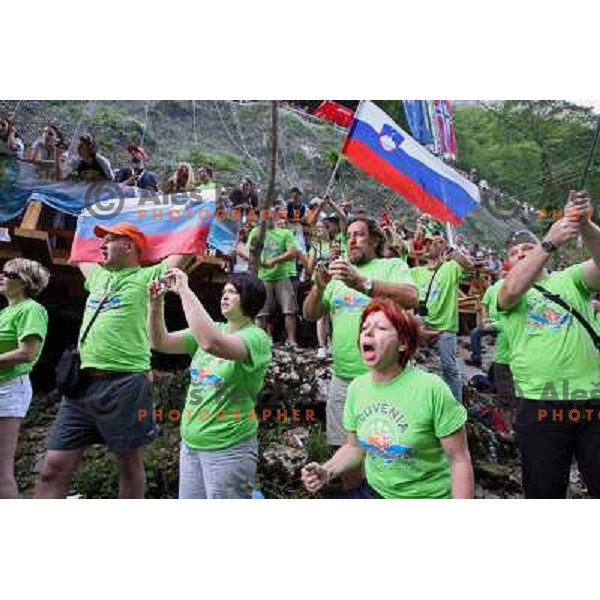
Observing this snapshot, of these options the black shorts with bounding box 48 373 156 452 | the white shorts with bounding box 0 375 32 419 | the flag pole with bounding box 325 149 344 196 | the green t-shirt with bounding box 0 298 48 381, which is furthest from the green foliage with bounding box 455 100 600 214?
the white shorts with bounding box 0 375 32 419

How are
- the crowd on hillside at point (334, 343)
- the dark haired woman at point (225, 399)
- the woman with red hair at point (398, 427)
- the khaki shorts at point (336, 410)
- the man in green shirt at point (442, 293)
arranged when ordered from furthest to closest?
the man in green shirt at point (442, 293)
the khaki shorts at point (336, 410)
the dark haired woman at point (225, 399)
the crowd on hillside at point (334, 343)
the woman with red hair at point (398, 427)

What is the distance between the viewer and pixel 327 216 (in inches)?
160

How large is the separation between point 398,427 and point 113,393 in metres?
1.62

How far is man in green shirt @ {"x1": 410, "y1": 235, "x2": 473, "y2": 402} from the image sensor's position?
13.0 feet

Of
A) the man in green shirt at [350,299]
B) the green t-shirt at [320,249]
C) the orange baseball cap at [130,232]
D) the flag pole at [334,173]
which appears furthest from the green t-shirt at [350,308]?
the orange baseball cap at [130,232]

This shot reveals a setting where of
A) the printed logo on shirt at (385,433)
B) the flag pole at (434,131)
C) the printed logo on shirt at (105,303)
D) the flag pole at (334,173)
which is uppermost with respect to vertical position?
the flag pole at (434,131)

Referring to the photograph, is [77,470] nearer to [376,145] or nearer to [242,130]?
[242,130]

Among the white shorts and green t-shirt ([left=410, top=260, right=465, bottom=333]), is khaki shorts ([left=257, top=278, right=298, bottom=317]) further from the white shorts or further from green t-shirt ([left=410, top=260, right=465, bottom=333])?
the white shorts

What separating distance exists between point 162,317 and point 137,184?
3.28 feet

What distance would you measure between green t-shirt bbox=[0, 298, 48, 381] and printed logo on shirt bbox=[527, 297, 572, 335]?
2.56 meters

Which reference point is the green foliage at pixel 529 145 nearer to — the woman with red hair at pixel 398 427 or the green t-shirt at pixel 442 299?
the green t-shirt at pixel 442 299

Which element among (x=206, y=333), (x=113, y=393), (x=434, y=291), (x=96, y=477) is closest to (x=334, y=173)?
(x=434, y=291)

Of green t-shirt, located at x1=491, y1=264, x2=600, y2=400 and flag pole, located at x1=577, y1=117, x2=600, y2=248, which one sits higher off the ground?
flag pole, located at x1=577, y1=117, x2=600, y2=248

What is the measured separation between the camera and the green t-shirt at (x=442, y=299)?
3.99 metres
